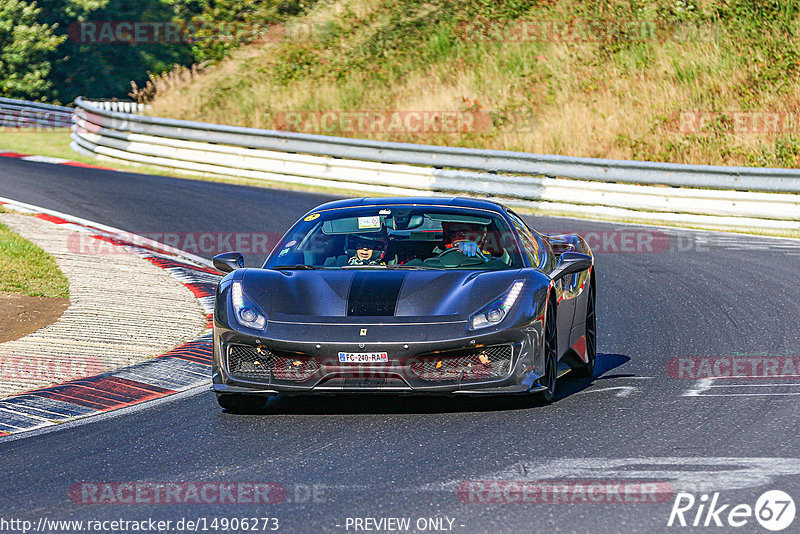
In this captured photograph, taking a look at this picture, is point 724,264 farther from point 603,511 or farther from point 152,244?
point 603,511

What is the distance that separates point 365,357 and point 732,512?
255cm

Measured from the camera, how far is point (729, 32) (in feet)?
88.3

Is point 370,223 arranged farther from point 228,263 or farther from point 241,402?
point 241,402

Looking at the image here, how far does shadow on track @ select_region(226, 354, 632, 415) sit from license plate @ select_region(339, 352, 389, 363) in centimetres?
33

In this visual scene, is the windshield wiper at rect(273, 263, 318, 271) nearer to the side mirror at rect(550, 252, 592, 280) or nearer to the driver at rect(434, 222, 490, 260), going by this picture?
the driver at rect(434, 222, 490, 260)

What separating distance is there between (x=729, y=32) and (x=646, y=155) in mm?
5750

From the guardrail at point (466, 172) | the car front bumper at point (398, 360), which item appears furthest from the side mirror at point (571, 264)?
the guardrail at point (466, 172)

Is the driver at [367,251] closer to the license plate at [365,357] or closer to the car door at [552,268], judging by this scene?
the car door at [552,268]

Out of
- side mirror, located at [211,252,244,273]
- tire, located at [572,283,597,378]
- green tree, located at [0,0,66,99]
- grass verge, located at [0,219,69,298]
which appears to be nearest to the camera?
side mirror, located at [211,252,244,273]

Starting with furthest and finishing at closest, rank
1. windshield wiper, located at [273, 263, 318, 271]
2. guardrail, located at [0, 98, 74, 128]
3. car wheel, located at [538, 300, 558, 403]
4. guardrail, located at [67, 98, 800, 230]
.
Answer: guardrail, located at [0, 98, 74, 128]
guardrail, located at [67, 98, 800, 230]
windshield wiper, located at [273, 263, 318, 271]
car wheel, located at [538, 300, 558, 403]

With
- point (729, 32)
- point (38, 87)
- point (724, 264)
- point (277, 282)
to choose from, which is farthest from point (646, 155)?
point (38, 87)

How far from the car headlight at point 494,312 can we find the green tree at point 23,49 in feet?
136

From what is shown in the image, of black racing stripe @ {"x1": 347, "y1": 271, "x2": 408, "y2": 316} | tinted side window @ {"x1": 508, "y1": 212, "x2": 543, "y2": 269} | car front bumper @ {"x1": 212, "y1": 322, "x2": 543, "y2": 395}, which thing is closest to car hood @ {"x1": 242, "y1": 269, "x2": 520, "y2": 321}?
black racing stripe @ {"x1": 347, "y1": 271, "x2": 408, "y2": 316}

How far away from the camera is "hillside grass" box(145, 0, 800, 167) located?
77.5 ft
